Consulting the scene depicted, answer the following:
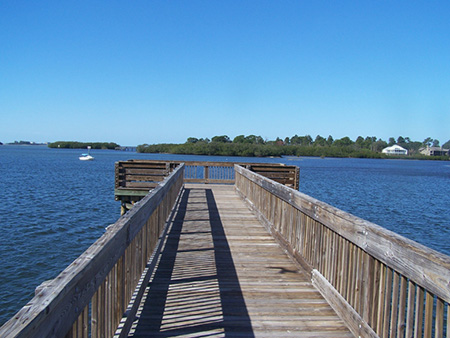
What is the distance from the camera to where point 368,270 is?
340 centimetres

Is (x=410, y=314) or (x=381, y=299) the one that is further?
(x=381, y=299)

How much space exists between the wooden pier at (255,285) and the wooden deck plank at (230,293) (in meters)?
0.01

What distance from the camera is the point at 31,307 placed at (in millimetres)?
1643

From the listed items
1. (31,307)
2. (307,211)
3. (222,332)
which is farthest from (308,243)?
(31,307)

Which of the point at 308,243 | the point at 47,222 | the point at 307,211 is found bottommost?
the point at 47,222

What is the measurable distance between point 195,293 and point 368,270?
6.68 feet

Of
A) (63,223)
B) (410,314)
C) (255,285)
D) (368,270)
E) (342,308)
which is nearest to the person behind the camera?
(410,314)

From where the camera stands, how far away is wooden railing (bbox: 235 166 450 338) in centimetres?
→ 251

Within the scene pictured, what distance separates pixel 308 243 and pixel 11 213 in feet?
60.0

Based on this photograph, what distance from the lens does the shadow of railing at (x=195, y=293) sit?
11.9 ft

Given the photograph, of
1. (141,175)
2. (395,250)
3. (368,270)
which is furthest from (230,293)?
(141,175)

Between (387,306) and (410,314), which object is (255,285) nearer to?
(387,306)

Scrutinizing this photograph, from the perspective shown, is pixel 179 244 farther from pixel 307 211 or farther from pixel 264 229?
pixel 307 211

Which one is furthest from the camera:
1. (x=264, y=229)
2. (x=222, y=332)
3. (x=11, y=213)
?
(x=11, y=213)
